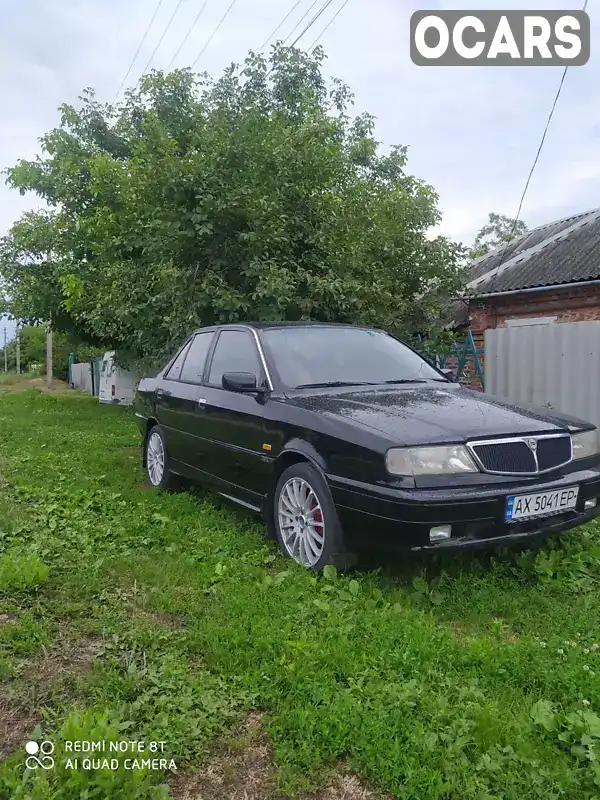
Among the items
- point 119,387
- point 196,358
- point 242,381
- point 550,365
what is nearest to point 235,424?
point 242,381

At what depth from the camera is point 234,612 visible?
3.32 meters

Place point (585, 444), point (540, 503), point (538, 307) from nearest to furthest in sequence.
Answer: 1. point (540, 503)
2. point (585, 444)
3. point (538, 307)

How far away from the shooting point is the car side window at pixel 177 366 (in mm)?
6086

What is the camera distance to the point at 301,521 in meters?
3.99

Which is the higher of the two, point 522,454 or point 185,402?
point 185,402

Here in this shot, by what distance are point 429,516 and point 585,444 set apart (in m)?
1.34

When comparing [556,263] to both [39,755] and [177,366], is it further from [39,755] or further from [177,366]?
[39,755]

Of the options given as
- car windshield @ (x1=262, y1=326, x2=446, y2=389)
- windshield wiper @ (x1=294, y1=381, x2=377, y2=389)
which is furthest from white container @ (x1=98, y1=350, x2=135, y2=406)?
windshield wiper @ (x1=294, y1=381, x2=377, y2=389)

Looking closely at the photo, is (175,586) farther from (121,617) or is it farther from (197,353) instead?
(197,353)

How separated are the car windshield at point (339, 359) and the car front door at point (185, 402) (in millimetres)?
944

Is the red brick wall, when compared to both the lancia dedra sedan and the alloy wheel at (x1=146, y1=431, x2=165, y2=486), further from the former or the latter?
the alloy wheel at (x1=146, y1=431, x2=165, y2=486)

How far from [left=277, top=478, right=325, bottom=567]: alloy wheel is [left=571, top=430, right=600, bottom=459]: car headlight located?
1.57 m

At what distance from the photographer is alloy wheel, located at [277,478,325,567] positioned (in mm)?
3855

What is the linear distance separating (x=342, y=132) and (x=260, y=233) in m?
8.87
